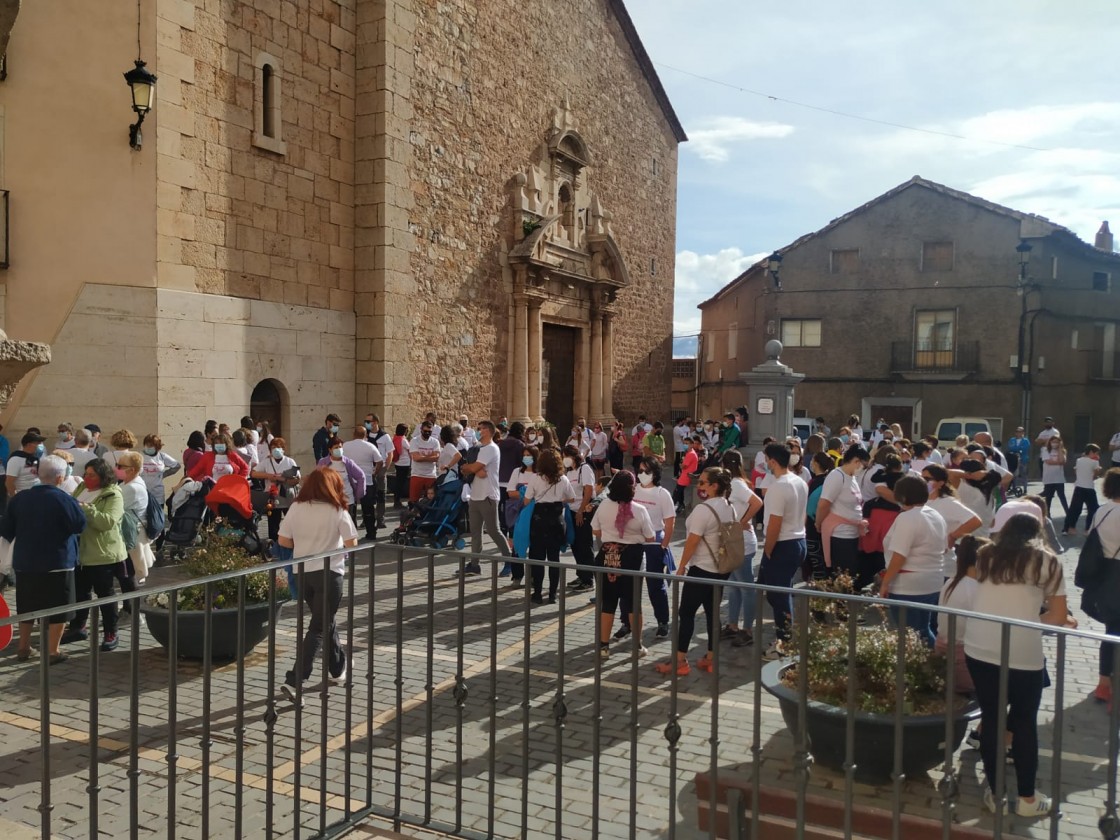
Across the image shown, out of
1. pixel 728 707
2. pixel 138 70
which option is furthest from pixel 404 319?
pixel 728 707

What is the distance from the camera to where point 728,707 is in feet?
14.3

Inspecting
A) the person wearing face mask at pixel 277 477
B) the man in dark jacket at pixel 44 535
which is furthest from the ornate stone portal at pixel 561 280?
the man in dark jacket at pixel 44 535

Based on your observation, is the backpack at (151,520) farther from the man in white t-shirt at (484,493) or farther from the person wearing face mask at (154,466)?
the man in white t-shirt at (484,493)

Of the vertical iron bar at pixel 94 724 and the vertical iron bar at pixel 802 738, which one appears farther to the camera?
the vertical iron bar at pixel 802 738

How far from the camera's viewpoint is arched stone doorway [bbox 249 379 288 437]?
534 inches

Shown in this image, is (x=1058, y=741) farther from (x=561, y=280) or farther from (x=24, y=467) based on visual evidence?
(x=561, y=280)

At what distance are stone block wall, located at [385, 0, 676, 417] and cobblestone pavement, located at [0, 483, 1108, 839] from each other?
31.7 ft

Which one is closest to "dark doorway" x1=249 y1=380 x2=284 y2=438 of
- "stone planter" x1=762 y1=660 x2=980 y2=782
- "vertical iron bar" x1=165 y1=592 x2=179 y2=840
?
"vertical iron bar" x1=165 y1=592 x2=179 y2=840

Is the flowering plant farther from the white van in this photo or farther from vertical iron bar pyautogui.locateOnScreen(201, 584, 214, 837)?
the white van

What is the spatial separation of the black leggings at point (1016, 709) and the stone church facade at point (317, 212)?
10.5m

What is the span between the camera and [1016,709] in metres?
4.16

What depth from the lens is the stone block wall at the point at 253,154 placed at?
1173 cm

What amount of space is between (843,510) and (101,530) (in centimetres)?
600

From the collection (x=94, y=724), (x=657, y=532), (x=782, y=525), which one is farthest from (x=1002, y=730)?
(x=657, y=532)
